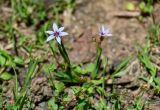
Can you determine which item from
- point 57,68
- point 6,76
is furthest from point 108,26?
point 6,76

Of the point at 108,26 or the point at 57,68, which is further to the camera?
the point at 108,26

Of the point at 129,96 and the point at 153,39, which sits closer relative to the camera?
the point at 129,96

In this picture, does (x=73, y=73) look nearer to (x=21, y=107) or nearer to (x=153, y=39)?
(x=21, y=107)

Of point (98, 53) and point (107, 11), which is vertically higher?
point (107, 11)

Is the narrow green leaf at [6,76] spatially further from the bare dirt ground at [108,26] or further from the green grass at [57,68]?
the bare dirt ground at [108,26]

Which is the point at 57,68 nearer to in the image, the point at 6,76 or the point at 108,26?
the point at 6,76

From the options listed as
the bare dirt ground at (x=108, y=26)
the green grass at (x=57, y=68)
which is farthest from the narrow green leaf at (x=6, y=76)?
the bare dirt ground at (x=108, y=26)

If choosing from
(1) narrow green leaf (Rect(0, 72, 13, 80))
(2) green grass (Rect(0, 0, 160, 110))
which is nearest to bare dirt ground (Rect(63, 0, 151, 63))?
(2) green grass (Rect(0, 0, 160, 110))

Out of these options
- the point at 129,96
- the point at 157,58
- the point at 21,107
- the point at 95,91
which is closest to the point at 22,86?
the point at 21,107
